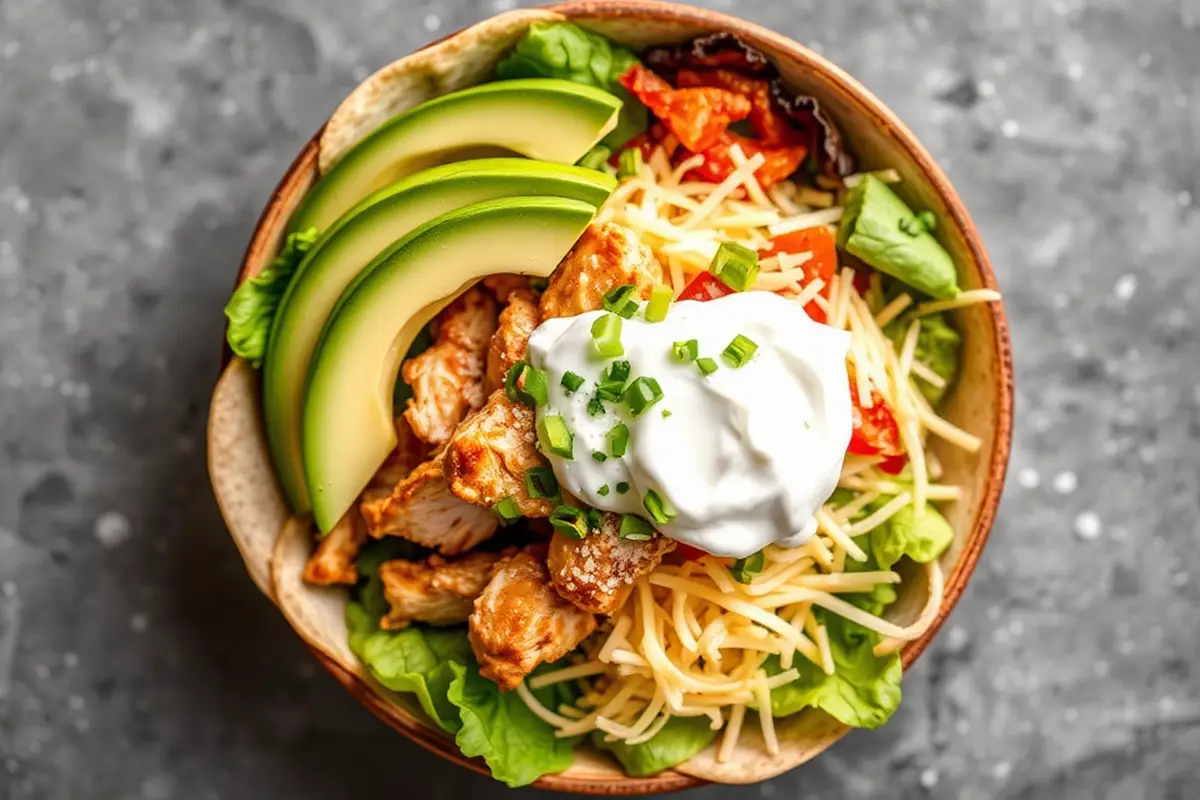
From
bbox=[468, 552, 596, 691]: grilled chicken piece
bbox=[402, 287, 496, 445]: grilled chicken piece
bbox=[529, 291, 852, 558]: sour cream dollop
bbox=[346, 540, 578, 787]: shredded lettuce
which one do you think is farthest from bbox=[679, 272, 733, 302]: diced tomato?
bbox=[346, 540, 578, 787]: shredded lettuce

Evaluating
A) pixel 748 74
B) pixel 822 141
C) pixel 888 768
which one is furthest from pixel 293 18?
pixel 888 768

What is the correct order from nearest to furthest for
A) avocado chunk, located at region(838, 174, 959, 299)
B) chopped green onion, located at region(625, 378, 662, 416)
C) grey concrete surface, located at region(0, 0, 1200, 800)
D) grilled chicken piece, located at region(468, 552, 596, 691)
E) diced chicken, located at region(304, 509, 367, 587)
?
1. chopped green onion, located at region(625, 378, 662, 416)
2. grilled chicken piece, located at region(468, 552, 596, 691)
3. avocado chunk, located at region(838, 174, 959, 299)
4. diced chicken, located at region(304, 509, 367, 587)
5. grey concrete surface, located at region(0, 0, 1200, 800)

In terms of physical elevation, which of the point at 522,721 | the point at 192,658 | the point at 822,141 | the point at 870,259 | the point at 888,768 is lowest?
the point at 888,768

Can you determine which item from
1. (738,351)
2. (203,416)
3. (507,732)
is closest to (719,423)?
(738,351)

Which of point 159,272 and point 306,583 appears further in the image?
point 159,272

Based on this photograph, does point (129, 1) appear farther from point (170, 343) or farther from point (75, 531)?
point (75, 531)

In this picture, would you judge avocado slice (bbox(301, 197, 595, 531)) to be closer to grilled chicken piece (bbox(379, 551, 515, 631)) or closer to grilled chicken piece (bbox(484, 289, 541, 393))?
grilled chicken piece (bbox(484, 289, 541, 393))

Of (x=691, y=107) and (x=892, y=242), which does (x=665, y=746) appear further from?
(x=691, y=107)
